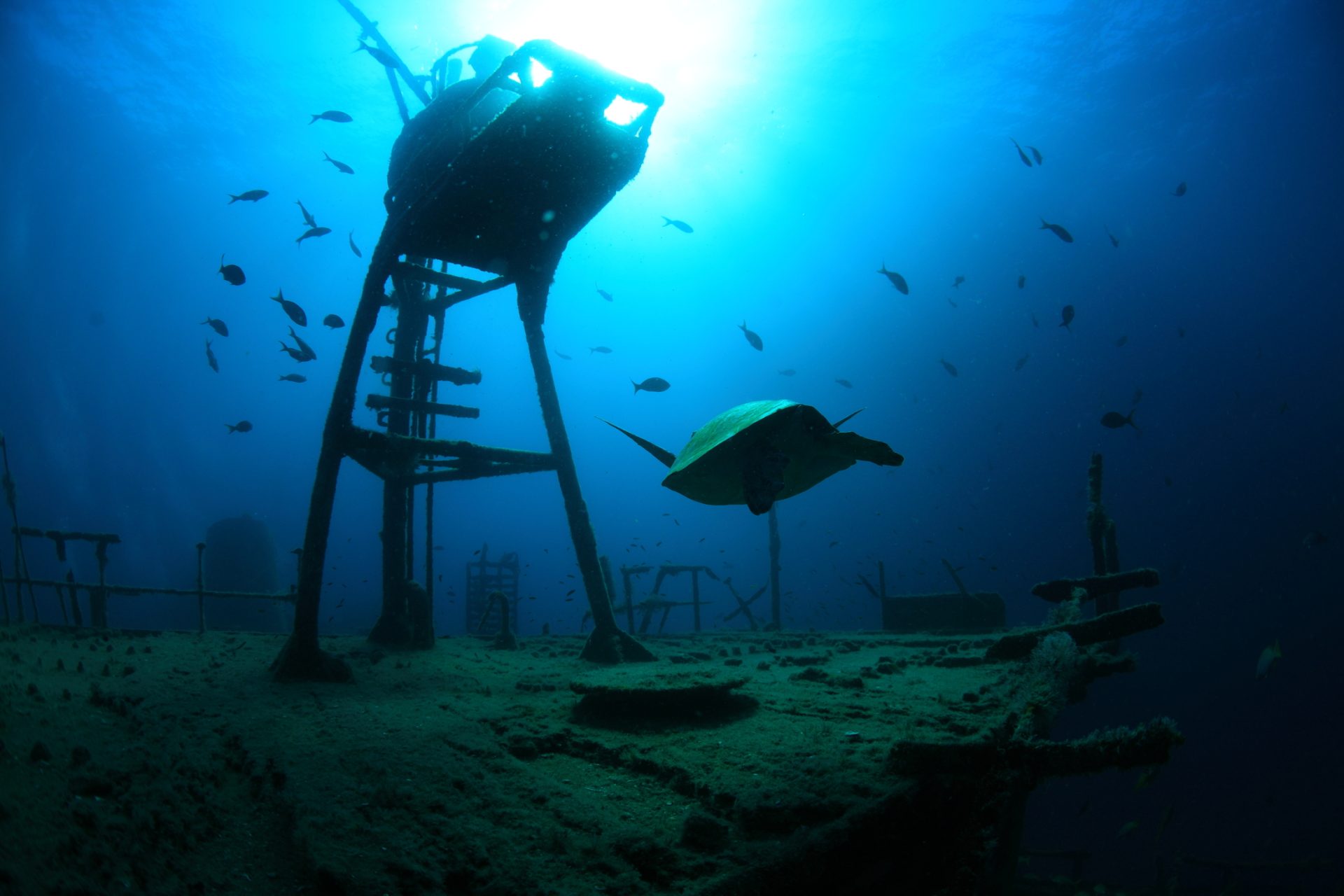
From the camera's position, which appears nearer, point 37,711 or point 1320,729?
point 37,711

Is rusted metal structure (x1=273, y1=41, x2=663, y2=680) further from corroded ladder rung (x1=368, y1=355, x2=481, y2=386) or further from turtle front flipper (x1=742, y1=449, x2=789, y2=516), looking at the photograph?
turtle front flipper (x1=742, y1=449, x2=789, y2=516)

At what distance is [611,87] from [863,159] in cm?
7522

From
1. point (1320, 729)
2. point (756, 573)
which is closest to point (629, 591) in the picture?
point (1320, 729)

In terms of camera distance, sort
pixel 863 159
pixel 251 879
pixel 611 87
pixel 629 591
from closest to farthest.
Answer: pixel 251 879 < pixel 611 87 < pixel 629 591 < pixel 863 159

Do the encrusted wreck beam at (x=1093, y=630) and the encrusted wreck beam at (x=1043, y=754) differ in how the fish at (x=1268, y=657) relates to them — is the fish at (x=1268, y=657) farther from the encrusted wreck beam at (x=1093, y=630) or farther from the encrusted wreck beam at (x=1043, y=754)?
the encrusted wreck beam at (x=1043, y=754)

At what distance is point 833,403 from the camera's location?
131750 millimetres

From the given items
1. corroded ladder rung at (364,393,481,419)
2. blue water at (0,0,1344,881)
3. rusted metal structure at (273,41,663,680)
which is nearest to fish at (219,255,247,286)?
rusted metal structure at (273,41,663,680)

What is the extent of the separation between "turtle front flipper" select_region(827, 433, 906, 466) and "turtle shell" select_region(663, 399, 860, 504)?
0.06 feet

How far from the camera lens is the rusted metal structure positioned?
4281 mm

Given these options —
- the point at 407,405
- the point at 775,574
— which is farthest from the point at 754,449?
the point at 775,574

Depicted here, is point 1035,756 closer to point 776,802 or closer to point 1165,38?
point 776,802

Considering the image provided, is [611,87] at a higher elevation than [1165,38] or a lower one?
lower

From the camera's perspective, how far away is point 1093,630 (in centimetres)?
527

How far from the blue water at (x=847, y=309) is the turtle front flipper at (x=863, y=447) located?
8376 millimetres
